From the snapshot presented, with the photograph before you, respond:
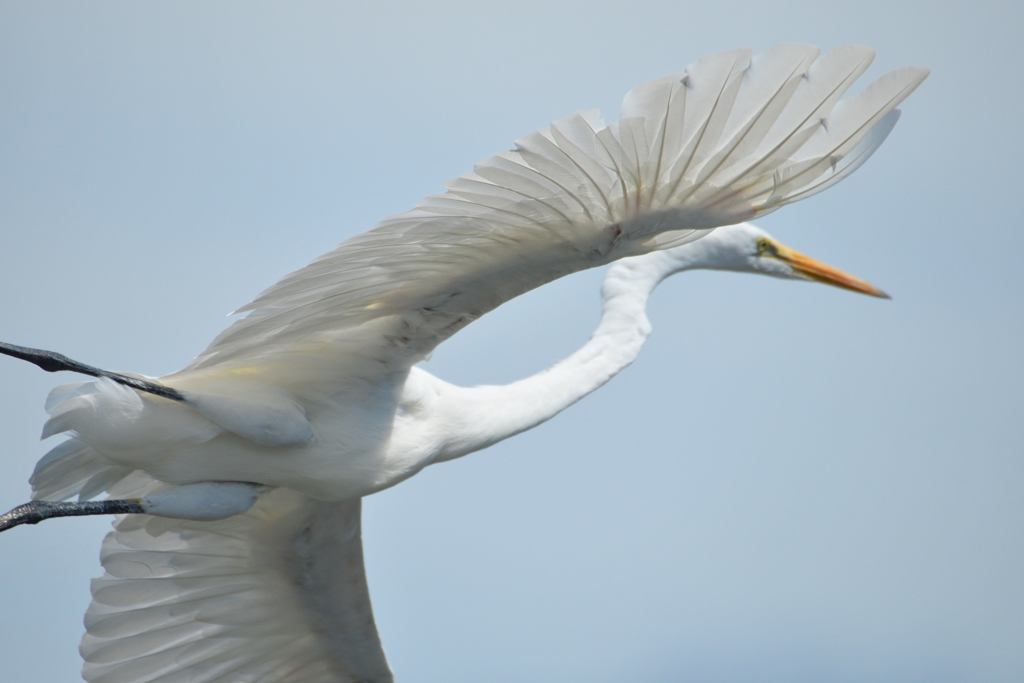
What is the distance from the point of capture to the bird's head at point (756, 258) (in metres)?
5.43

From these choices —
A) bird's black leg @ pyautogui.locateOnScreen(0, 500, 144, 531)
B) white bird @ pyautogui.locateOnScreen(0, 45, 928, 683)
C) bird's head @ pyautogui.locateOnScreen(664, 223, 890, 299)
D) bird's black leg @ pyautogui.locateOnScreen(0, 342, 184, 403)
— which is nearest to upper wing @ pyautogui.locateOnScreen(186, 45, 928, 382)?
white bird @ pyautogui.locateOnScreen(0, 45, 928, 683)

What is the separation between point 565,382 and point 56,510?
206 centimetres

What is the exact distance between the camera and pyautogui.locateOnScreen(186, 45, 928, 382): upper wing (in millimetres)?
2785

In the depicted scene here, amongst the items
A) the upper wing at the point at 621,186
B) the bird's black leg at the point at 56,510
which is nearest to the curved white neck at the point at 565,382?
the upper wing at the point at 621,186

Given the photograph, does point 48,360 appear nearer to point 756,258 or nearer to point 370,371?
point 370,371

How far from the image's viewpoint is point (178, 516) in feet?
13.2

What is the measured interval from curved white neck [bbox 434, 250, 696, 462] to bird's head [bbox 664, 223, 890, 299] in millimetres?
416

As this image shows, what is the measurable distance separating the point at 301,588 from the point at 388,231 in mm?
2550

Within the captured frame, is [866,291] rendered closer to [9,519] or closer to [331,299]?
[331,299]

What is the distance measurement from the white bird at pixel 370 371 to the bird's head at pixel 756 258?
0.01 m

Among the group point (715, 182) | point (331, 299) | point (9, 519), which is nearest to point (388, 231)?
point (331, 299)

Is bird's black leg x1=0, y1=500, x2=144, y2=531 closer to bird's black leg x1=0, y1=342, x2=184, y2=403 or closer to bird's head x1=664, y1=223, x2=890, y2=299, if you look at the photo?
bird's black leg x1=0, y1=342, x2=184, y2=403

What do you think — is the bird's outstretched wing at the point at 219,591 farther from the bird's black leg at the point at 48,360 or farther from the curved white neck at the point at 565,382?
the bird's black leg at the point at 48,360

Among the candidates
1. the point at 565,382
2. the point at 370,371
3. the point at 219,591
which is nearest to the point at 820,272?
the point at 565,382
